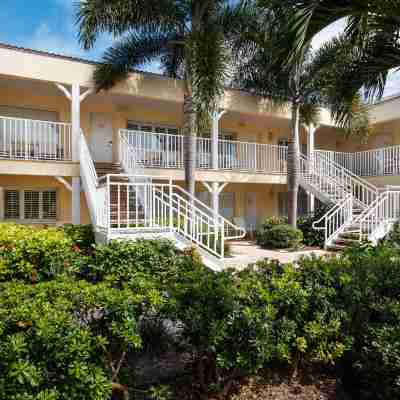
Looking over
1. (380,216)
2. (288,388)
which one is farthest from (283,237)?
(288,388)

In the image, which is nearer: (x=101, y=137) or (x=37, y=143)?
(x=37, y=143)

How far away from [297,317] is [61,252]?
6.00 meters

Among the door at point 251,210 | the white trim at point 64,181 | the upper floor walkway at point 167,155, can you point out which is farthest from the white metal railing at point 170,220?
the door at point 251,210

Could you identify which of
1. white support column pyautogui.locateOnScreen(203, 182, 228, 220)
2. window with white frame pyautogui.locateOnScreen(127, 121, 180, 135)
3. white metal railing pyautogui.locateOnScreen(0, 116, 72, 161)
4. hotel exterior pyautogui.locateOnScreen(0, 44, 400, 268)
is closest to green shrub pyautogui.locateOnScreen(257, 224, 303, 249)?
hotel exterior pyautogui.locateOnScreen(0, 44, 400, 268)

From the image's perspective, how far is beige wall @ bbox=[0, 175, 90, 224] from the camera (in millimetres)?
12453

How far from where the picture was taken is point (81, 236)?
8.97m

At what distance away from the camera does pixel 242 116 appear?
1526cm

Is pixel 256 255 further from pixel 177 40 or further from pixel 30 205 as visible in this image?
pixel 30 205

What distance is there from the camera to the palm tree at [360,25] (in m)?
5.16

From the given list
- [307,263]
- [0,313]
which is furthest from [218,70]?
[0,313]

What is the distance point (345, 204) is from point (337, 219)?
66cm

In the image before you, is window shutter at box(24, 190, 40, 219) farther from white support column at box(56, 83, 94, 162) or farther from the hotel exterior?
white support column at box(56, 83, 94, 162)

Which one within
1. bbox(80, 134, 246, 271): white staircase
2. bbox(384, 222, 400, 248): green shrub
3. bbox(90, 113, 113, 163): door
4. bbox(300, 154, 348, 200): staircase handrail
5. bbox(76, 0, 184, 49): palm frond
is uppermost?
bbox(76, 0, 184, 49): palm frond

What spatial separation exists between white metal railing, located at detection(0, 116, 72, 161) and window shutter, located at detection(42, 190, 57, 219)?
2221 millimetres
